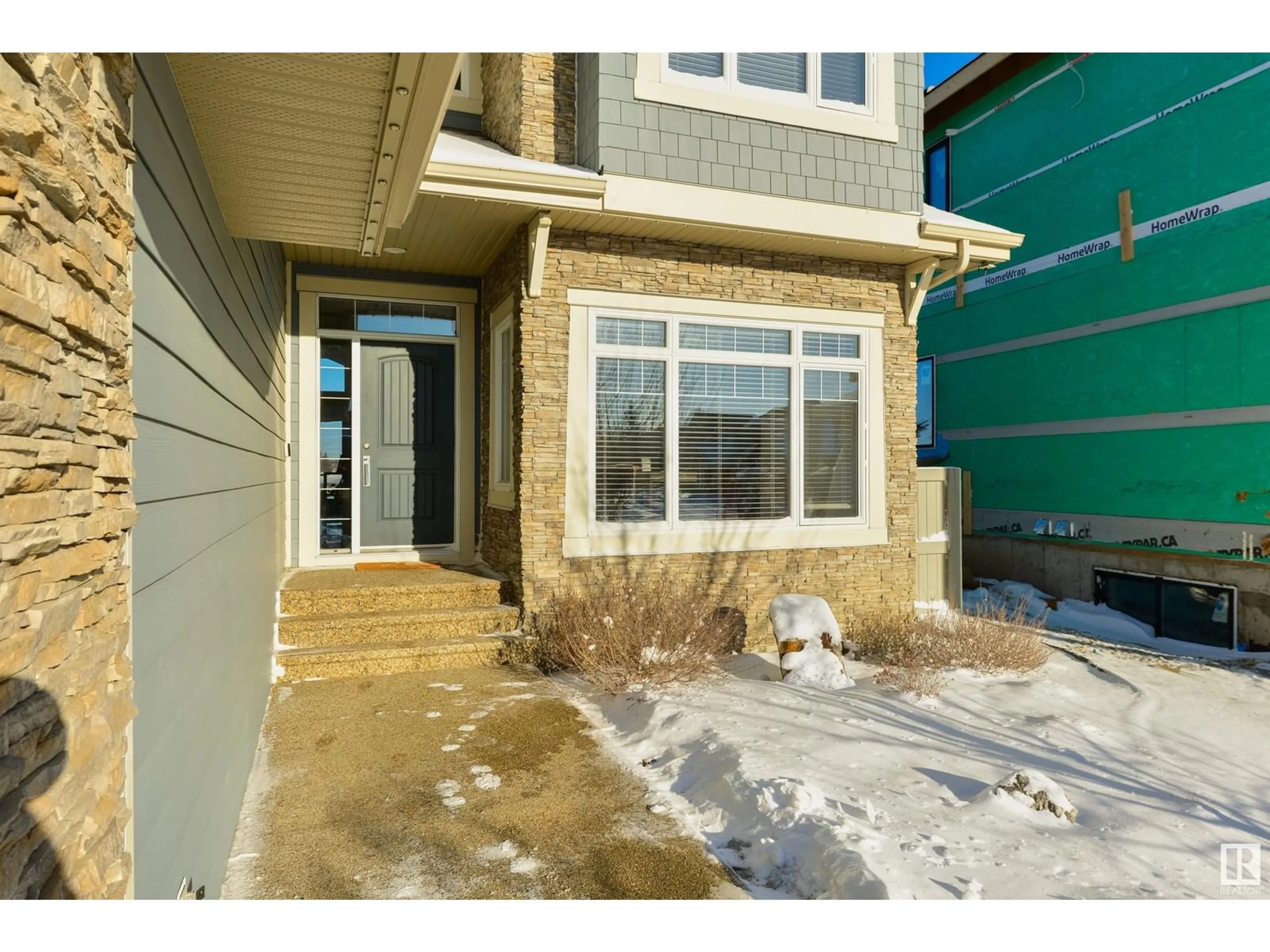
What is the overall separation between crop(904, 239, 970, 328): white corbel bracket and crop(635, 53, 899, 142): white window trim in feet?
3.91

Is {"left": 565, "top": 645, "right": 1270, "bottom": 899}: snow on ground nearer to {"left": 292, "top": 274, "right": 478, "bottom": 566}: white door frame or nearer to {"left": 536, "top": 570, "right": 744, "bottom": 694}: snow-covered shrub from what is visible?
{"left": 536, "top": 570, "right": 744, "bottom": 694}: snow-covered shrub

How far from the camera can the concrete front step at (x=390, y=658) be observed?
543 cm

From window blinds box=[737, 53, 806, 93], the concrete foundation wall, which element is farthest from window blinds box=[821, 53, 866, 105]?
the concrete foundation wall

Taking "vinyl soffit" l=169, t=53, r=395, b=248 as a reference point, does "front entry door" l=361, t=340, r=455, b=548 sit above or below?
below

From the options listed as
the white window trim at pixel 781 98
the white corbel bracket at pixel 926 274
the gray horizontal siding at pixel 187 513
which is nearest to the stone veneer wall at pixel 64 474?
the gray horizontal siding at pixel 187 513

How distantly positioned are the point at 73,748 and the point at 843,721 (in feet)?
13.6

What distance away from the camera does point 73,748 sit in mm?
1356

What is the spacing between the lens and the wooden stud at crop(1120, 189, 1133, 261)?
32.2ft

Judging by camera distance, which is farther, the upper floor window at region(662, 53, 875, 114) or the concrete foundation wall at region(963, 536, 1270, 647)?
the concrete foundation wall at region(963, 536, 1270, 647)

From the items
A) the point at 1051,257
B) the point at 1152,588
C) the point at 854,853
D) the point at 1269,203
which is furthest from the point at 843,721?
the point at 1051,257

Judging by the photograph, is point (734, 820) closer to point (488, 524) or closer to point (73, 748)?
point (73, 748)

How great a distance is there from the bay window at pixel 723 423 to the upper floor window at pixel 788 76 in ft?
6.48

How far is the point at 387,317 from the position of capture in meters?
7.60
